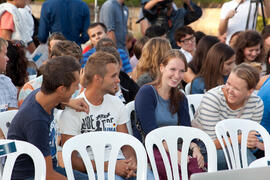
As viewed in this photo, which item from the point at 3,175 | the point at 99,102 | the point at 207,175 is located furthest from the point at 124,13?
the point at 207,175

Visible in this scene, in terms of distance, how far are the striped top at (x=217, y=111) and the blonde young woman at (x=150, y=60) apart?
82cm

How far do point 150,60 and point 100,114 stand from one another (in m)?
1.41

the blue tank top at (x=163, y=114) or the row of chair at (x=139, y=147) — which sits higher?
the blue tank top at (x=163, y=114)

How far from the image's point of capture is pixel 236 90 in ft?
12.1

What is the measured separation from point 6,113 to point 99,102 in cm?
66

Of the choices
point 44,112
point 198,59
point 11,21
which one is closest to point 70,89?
point 44,112

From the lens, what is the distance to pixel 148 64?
4.58 meters

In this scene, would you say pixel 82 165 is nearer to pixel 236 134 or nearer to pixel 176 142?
pixel 176 142

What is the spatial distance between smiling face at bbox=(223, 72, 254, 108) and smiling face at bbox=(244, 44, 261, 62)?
1.78 m

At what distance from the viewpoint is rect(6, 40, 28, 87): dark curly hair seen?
169 inches

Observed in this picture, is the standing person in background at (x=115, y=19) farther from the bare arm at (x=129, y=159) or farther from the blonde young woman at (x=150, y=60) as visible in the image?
the bare arm at (x=129, y=159)

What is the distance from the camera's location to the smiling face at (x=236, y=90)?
145 inches

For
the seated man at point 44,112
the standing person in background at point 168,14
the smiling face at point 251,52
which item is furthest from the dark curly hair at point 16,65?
the standing person in background at point 168,14

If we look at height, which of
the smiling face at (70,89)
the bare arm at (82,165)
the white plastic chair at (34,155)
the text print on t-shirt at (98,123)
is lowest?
the bare arm at (82,165)
